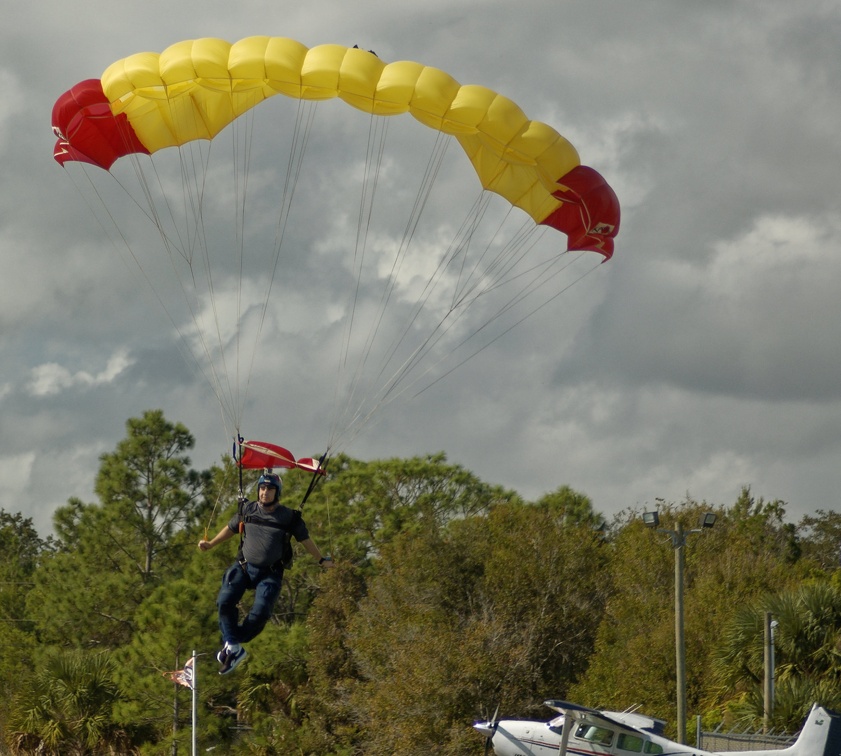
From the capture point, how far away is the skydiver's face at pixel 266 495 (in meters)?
14.9

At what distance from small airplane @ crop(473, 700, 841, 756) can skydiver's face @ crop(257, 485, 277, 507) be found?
8.93 metres

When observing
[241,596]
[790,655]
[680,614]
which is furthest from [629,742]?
[241,596]

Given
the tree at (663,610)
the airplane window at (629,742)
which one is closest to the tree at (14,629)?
the tree at (663,610)

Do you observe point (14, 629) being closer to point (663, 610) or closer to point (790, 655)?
point (663, 610)

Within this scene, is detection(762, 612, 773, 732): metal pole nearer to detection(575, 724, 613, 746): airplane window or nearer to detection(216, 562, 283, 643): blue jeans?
detection(575, 724, 613, 746): airplane window

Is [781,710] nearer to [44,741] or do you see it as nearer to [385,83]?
[385,83]

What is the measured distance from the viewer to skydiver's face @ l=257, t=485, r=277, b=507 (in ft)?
48.9

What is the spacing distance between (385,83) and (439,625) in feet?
82.4

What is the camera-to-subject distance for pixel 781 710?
77.5 ft

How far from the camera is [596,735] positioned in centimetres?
2270

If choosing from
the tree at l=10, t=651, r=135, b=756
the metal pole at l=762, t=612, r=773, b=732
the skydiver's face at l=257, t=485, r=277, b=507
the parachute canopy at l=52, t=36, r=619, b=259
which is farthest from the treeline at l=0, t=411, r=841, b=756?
the skydiver's face at l=257, t=485, r=277, b=507

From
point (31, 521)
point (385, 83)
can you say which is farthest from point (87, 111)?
point (31, 521)

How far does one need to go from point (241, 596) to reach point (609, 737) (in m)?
9.86

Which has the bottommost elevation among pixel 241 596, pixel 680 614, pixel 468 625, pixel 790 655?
pixel 241 596
